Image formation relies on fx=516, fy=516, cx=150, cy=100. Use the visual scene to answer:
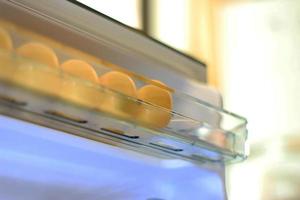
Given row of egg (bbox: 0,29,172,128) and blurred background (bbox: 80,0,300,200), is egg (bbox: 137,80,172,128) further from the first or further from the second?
blurred background (bbox: 80,0,300,200)

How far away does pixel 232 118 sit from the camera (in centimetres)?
78

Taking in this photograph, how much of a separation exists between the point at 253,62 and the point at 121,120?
766mm

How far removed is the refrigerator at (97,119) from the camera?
1.84ft

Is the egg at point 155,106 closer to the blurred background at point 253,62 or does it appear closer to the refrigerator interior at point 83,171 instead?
the refrigerator interior at point 83,171

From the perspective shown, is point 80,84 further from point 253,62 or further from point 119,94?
point 253,62

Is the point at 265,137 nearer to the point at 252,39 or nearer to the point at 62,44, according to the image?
the point at 252,39

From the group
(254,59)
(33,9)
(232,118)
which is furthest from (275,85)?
(33,9)

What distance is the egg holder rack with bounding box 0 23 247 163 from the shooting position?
53 centimetres

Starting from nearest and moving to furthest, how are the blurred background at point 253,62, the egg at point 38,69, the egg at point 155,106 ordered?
the egg at point 38,69, the egg at point 155,106, the blurred background at point 253,62

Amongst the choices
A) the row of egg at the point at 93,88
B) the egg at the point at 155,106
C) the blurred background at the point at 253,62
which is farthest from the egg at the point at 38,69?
the blurred background at the point at 253,62

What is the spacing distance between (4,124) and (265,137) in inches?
31.3

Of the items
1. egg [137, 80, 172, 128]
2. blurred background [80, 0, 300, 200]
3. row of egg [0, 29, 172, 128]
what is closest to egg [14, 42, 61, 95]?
row of egg [0, 29, 172, 128]

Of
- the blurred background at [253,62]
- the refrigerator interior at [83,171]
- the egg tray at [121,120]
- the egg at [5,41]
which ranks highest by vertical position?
the blurred background at [253,62]

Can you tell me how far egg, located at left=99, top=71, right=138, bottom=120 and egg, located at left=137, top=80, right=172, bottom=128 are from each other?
0.06 ft
